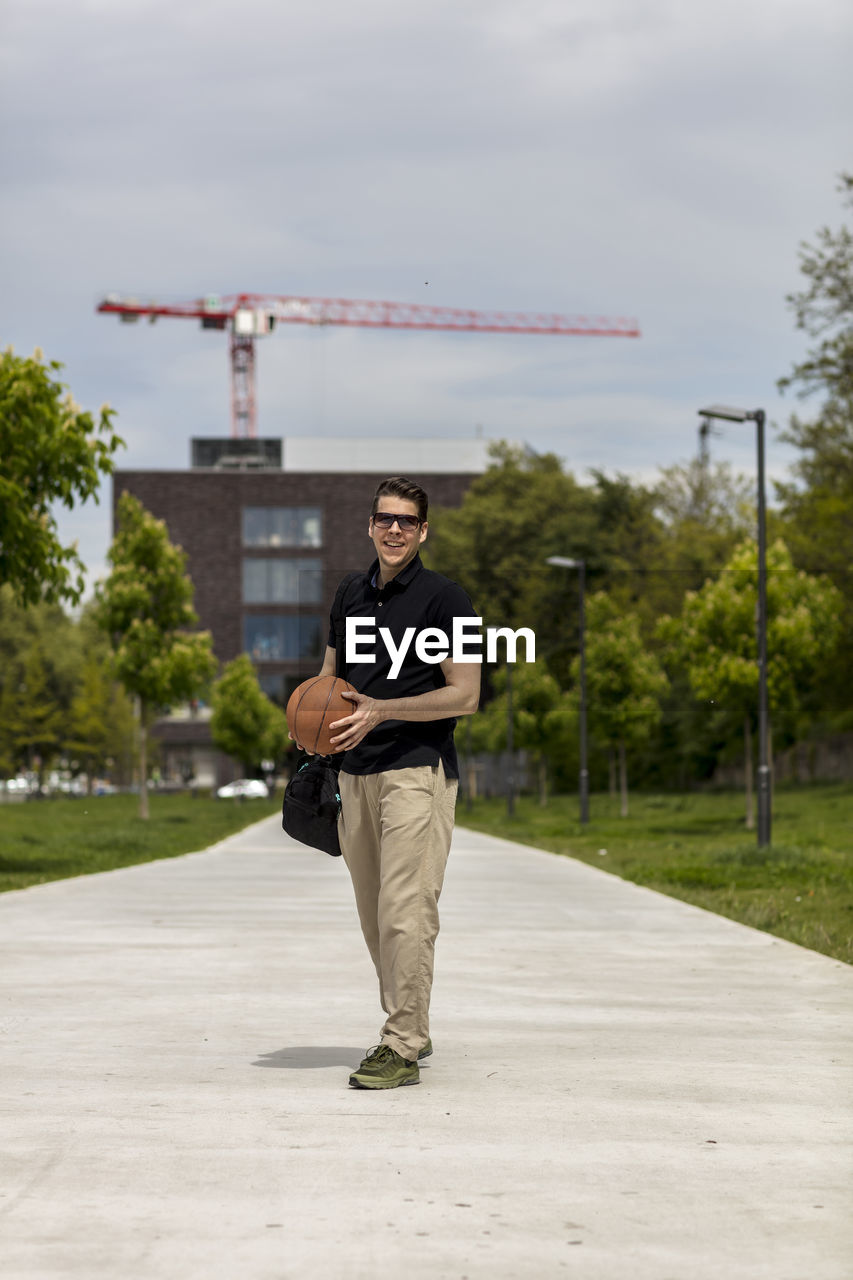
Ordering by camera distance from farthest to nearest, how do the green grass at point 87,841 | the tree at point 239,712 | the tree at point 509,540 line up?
the tree at point 509,540, the tree at point 239,712, the green grass at point 87,841

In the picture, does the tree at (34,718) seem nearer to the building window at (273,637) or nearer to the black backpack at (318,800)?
the building window at (273,637)

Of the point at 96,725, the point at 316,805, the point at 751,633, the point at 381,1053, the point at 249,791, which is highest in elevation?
the point at 751,633

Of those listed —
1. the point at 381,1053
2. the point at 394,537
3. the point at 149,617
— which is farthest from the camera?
the point at 149,617

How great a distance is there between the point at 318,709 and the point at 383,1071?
4.32ft

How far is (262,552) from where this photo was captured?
10544 cm

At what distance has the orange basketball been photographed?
20.2 feet

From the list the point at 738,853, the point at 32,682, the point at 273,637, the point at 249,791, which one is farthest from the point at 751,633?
the point at 273,637

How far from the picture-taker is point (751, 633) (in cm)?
3503

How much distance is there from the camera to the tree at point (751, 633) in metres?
34.6

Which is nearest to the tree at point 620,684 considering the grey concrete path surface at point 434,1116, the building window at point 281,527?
the grey concrete path surface at point 434,1116

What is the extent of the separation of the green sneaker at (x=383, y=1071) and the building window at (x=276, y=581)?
9774 centimetres

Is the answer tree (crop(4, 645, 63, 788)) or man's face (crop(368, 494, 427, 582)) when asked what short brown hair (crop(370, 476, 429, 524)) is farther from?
tree (crop(4, 645, 63, 788))

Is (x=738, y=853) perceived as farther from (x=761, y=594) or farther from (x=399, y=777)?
(x=399, y=777)

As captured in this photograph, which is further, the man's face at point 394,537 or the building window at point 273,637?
the building window at point 273,637
